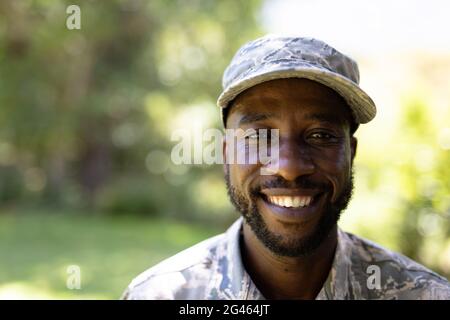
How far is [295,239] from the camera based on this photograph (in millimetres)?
2035

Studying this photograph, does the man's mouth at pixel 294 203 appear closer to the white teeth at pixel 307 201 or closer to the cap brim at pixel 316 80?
the white teeth at pixel 307 201

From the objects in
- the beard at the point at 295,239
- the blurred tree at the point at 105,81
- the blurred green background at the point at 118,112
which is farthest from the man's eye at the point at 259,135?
the blurred tree at the point at 105,81

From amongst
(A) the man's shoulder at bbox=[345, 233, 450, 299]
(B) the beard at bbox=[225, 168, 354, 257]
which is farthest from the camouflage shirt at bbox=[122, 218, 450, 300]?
(B) the beard at bbox=[225, 168, 354, 257]

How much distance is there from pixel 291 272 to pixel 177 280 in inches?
16.2

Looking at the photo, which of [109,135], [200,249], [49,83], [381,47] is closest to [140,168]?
[109,135]

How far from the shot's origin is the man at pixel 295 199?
2012mm

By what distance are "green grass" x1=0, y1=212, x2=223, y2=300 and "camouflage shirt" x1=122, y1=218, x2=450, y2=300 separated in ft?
18.6

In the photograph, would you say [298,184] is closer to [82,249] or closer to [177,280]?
[177,280]

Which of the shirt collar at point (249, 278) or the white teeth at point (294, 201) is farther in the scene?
the shirt collar at point (249, 278)

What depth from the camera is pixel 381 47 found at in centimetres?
1456

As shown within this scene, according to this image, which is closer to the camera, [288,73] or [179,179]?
[288,73]

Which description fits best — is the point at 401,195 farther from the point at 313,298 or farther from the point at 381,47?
the point at 381,47

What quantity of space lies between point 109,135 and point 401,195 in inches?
468

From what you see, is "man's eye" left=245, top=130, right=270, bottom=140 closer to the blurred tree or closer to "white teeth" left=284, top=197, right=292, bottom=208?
"white teeth" left=284, top=197, right=292, bottom=208
